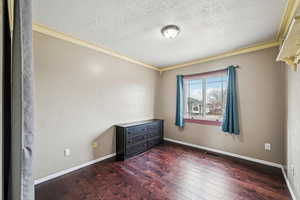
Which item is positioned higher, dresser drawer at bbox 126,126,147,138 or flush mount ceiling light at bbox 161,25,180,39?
flush mount ceiling light at bbox 161,25,180,39

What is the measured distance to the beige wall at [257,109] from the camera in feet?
8.19

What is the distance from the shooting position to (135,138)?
3092mm

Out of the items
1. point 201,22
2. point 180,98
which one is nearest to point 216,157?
point 180,98

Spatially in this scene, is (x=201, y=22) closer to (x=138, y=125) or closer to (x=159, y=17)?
(x=159, y=17)

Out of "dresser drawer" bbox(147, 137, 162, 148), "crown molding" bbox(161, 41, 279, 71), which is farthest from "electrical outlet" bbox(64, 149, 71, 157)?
"crown molding" bbox(161, 41, 279, 71)

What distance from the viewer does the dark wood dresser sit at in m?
2.88

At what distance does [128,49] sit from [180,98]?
1.97 metres

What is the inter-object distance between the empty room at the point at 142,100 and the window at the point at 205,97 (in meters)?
0.03

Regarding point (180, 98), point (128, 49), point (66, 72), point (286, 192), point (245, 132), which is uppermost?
point (128, 49)

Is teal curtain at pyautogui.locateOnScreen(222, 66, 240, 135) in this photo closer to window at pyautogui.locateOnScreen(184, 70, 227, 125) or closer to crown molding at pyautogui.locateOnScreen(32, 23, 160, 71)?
window at pyautogui.locateOnScreen(184, 70, 227, 125)

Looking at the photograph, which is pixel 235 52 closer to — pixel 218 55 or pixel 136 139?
pixel 218 55

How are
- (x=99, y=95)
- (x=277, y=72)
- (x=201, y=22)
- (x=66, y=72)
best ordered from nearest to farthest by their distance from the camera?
(x=201, y=22)
(x=66, y=72)
(x=277, y=72)
(x=99, y=95)

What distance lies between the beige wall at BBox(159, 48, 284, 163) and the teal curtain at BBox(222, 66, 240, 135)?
11 cm

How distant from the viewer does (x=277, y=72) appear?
2.50m
